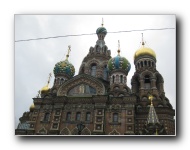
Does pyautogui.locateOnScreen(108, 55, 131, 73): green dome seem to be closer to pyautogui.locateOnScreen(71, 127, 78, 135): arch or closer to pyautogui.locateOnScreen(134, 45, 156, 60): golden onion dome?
pyautogui.locateOnScreen(134, 45, 156, 60): golden onion dome

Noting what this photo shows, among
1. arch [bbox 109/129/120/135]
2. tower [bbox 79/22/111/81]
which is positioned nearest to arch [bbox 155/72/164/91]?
tower [bbox 79/22/111/81]

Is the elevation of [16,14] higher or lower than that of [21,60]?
higher

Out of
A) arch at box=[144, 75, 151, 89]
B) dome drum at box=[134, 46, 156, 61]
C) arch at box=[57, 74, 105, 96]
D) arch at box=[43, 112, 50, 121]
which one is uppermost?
dome drum at box=[134, 46, 156, 61]

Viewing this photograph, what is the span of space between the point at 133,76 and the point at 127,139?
7934 millimetres

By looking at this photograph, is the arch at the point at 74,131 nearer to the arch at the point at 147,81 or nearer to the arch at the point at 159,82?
the arch at the point at 147,81

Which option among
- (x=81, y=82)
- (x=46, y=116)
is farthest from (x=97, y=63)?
(x=46, y=116)

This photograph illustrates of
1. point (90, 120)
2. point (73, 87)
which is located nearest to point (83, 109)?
point (90, 120)

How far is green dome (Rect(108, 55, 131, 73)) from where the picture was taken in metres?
13.8

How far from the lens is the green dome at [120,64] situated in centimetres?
1375

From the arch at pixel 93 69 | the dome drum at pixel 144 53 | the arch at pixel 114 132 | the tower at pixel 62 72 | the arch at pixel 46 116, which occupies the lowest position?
the arch at pixel 114 132

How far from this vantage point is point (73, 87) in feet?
42.7

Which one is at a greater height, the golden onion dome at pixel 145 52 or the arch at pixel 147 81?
the golden onion dome at pixel 145 52

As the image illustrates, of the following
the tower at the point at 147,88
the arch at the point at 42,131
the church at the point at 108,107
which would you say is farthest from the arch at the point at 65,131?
the tower at the point at 147,88
